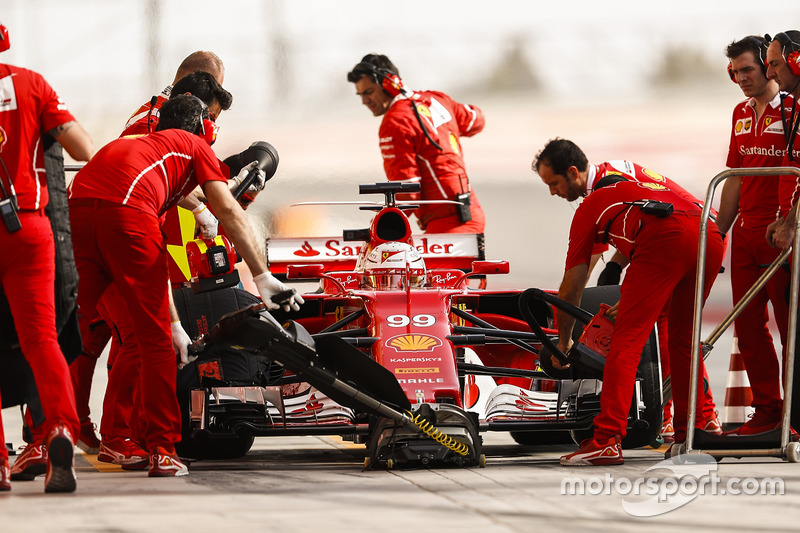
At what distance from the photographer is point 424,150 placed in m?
8.34

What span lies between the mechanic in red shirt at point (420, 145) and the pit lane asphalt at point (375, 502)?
11.0 feet

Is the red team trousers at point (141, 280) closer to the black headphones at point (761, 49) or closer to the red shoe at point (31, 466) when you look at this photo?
the red shoe at point (31, 466)

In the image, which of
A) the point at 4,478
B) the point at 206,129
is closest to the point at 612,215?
the point at 206,129

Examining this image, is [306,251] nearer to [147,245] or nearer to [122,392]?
[122,392]

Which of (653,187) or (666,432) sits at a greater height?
(653,187)

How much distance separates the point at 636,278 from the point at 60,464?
96.4 inches

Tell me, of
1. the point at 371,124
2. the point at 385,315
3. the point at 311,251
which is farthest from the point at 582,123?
Answer: the point at 385,315

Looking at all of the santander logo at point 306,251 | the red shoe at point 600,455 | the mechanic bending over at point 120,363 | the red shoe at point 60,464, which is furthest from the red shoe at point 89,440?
the red shoe at point 600,455

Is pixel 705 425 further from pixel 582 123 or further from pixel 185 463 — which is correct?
pixel 582 123

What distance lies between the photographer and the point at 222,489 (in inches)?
170

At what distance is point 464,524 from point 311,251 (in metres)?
3.72

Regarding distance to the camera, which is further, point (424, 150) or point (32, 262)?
point (424, 150)

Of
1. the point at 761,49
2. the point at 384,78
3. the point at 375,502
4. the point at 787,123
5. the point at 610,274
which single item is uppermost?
the point at 384,78

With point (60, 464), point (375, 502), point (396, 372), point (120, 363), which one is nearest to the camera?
point (375, 502)
